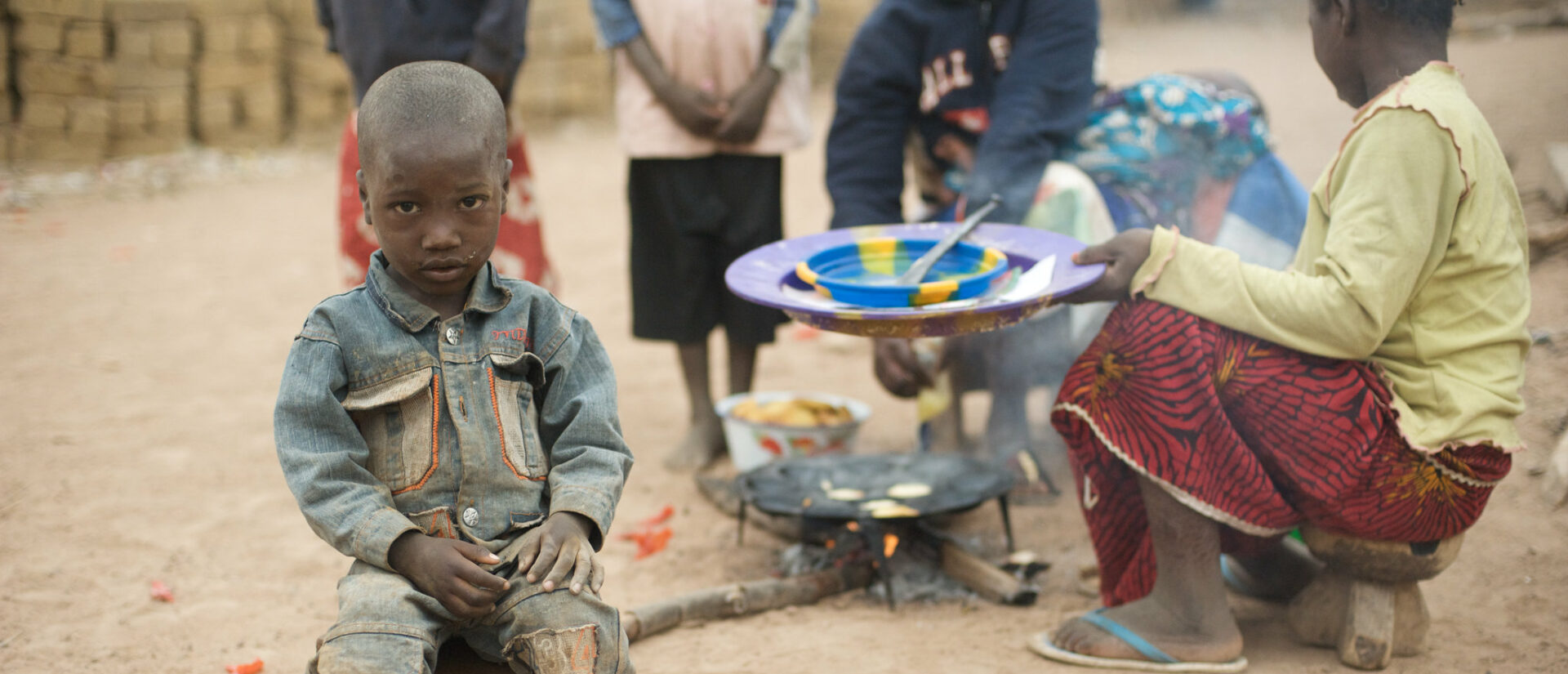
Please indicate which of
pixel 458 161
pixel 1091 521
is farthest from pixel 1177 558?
pixel 458 161

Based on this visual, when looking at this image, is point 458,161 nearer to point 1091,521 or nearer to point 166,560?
point 1091,521

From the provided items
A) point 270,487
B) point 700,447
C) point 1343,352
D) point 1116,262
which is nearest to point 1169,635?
point 1343,352

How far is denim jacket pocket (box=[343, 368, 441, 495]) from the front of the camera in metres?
→ 1.86

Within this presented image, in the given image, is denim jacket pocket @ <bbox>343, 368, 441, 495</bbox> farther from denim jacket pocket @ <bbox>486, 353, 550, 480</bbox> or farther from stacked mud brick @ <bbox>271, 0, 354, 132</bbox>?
stacked mud brick @ <bbox>271, 0, 354, 132</bbox>

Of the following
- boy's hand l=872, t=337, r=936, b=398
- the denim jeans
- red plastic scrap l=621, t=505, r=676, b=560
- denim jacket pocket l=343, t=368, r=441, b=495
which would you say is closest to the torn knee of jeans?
the denim jeans

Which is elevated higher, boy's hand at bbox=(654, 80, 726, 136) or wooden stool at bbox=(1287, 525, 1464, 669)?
boy's hand at bbox=(654, 80, 726, 136)

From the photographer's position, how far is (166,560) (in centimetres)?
313

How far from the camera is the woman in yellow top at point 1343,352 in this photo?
2.19 m

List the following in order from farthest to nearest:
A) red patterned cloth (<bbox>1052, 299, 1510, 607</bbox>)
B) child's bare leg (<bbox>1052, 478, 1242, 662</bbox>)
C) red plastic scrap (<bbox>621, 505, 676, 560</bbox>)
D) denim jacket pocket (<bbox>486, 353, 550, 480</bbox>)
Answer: red plastic scrap (<bbox>621, 505, 676, 560</bbox>) → child's bare leg (<bbox>1052, 478, 1242, 662</bbox>) → red patterned cloth (<bbox>1052, 299, 1510, 607</bbox>) → denim jacket pocket (<bbox>486, 353, 550, 480</bbox>)

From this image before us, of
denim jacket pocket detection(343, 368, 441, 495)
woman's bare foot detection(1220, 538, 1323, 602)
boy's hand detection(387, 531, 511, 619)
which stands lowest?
woman's bare foot detection(1220, 538, 1323, 602)

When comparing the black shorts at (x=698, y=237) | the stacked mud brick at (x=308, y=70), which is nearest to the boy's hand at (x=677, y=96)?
the black shorts at (x=698, y=237)

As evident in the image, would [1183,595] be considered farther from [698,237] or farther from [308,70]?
[308,70]

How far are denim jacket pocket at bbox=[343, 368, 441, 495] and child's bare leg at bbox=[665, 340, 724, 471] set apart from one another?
2191 mm

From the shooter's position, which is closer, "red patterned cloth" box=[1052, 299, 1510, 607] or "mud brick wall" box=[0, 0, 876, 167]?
"red patterned cloth" box=[1052, 299, 1510, 607]
